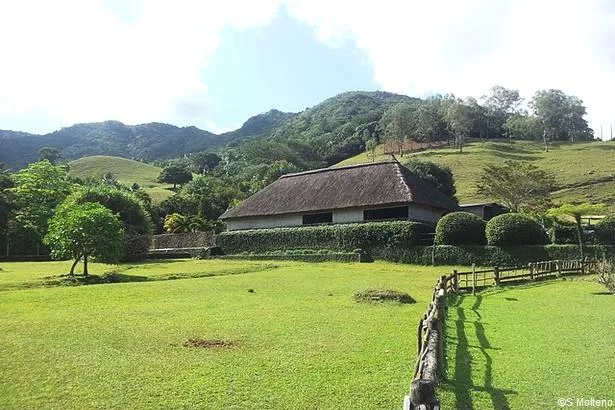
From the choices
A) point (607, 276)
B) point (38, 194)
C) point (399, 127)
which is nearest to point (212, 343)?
point (607, 276)

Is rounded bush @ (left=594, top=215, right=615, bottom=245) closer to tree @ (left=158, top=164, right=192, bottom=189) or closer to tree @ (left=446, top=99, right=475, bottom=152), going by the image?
tree @ (left=446, top=99, right=475, bottom=152)

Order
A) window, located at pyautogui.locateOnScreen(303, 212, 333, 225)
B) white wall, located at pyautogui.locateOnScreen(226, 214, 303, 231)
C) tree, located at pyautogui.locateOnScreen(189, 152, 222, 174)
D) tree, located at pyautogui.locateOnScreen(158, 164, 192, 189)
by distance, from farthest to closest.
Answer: tree, located at pyautogui.locateOnScreen(189, 152, 222, 174) → tree, located at pyautogui.locateOnScreen(158, 164, 192, 189) → white wall, located at pyautogui.locateOnScreen(226, 214, 303, 231) → window, located at pyautogui.locateOnScreen(303, 212, 333, 225)

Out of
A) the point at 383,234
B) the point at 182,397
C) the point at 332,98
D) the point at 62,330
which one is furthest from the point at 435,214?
the point at 332,98

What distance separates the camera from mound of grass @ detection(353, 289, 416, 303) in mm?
15711

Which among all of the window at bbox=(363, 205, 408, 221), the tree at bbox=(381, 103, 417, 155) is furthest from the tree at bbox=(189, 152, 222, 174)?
the window at bbox=(363, 205, 408, 221)

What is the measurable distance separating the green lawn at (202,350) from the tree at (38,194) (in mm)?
31417

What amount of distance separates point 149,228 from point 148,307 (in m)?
31.8

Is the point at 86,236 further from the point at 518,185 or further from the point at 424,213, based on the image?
the point at 518,185

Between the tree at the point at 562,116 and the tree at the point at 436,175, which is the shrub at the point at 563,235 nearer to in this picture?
the tree at the point at 436,175

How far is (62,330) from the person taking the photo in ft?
36.4

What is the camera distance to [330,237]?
35.7 meters

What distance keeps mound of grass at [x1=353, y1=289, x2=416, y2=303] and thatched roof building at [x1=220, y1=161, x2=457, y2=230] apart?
1836 centimetres

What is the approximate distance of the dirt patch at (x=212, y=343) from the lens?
9.88 metres

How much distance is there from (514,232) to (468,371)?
21706 mm
